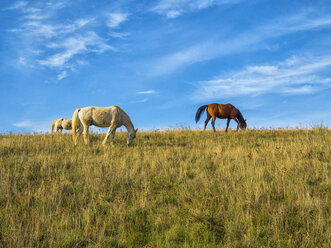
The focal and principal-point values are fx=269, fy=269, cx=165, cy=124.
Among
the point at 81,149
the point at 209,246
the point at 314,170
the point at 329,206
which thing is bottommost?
the point at 209,246

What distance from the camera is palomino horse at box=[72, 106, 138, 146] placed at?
13781mm

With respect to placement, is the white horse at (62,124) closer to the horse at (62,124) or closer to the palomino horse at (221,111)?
the horse at (62,124)

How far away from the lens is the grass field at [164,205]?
179 inches

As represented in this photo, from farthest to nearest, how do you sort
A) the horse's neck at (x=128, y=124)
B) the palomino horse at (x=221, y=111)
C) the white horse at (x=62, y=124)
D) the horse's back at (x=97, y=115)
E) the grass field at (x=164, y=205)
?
the white horse at (x=62, y=124), the palomino horse at (x=221, y=111), the horse's neck at (x=128, y=124), the horse's back at (x=97, y=115), the grass field at (x=164, y=205)

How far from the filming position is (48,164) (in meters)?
8.89

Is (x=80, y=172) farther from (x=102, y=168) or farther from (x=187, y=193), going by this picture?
(x=187, y=193)

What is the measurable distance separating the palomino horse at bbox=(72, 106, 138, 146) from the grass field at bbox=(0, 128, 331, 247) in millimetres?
4656

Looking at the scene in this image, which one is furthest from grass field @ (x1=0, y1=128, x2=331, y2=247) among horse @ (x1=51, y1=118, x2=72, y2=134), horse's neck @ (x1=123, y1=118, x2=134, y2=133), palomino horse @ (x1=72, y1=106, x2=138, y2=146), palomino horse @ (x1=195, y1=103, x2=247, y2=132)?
horse @ (x1=51, y1=118, x2=72, y2=134)

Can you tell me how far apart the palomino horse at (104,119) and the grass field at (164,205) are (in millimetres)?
4656

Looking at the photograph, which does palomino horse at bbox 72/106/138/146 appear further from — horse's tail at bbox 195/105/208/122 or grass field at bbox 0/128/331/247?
horse's tail at bbox 195/105/208/122

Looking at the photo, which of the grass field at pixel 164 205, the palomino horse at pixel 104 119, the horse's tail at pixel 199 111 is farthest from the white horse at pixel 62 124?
the grass field at pixel 164 205

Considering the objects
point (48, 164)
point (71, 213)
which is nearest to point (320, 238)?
point (71, 213)

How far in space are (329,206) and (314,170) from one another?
2708 millimetres

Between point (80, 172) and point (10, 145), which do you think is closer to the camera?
point (80, 172)
